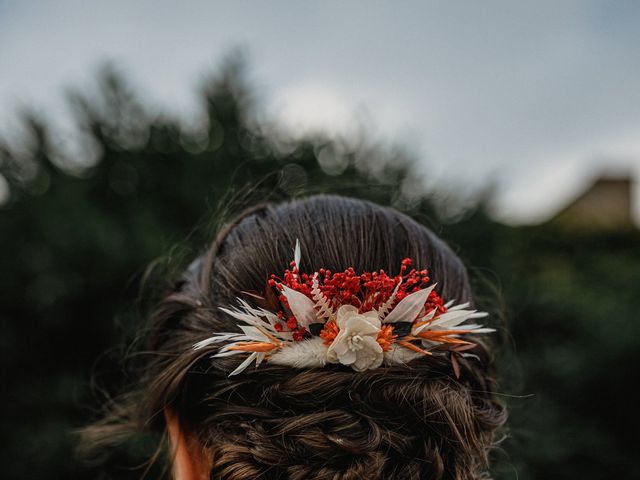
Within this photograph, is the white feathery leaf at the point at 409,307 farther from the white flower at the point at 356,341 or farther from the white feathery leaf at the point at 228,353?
the white feathery leaf at the point at 228,353

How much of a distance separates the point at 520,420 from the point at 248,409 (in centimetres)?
311

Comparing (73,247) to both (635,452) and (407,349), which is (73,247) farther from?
(635,452)

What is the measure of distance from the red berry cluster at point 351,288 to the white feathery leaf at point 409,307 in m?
0.02

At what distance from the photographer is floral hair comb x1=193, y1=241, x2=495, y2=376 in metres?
1.14

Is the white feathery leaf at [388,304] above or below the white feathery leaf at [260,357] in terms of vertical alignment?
above

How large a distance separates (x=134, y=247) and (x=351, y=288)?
282 centimetres

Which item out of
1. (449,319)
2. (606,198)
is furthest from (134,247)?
(606,198)

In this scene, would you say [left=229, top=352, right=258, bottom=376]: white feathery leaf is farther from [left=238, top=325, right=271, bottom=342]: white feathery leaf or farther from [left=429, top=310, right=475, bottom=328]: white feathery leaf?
[left=429, top=310, right=475, bottom=328]: white feathery leaf

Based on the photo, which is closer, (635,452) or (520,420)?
(520,420)

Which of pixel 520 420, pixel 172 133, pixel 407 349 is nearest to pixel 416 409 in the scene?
pixel 407 349

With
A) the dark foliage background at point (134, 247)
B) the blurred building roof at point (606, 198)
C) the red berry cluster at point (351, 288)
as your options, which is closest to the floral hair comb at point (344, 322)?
the red berry cluster at point (351, 288)

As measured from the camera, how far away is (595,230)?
816cm

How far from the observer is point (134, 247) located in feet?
12.0

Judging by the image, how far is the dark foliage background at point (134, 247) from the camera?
11.8 ft
